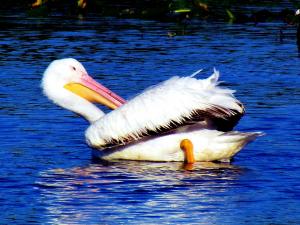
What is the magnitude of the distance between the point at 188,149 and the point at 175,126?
22 cm

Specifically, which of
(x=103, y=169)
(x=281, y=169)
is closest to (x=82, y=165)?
(x=103, y=169)

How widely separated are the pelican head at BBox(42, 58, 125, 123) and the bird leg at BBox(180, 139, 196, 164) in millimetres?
976

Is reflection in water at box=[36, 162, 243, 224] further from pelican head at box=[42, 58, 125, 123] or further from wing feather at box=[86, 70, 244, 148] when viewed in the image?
pelican head at box=[42, 58, 125, 123]

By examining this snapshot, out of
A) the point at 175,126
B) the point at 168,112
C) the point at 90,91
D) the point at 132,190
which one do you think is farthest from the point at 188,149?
the point at 90,91

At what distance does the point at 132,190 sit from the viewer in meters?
8.47

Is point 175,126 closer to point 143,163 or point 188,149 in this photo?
point 188,149

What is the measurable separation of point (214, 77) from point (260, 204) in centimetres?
179

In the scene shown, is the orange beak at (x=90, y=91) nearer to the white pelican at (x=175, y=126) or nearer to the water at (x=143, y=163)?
the water at (x=143, y=163)

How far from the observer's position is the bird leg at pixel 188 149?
942cm

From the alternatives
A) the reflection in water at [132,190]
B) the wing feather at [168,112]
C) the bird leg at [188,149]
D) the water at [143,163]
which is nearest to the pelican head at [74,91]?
the water at [143,163]

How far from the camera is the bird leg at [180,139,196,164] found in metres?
9.42

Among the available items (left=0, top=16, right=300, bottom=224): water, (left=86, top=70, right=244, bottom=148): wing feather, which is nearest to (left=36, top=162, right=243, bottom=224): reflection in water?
(left=0, top=16, right=300, bottom=224): water

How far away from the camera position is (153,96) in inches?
374

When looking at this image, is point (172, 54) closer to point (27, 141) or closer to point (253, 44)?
point (253, 44)
